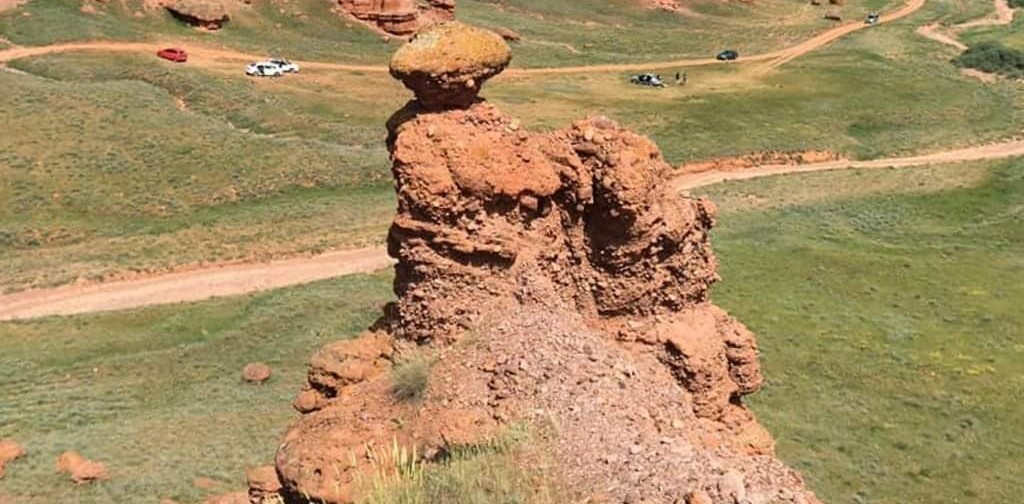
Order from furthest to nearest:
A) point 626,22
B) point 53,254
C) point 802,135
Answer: point 626,22 < point 802,135 < point 53,254

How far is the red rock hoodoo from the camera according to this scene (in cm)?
1548

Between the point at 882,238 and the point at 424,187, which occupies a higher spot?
the point at 424,187

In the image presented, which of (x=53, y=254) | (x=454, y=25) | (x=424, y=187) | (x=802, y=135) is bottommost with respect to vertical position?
(x=53, y=254)

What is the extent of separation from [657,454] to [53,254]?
152 ft

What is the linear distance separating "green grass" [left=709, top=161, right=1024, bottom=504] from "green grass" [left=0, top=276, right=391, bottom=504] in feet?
55.7

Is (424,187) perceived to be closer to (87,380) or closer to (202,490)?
(202,490)

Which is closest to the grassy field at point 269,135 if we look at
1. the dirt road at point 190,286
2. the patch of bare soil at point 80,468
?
the dirt road at point 190,286

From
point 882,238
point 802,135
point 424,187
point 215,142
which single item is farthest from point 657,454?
point 802,135

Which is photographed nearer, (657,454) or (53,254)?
(657,454)

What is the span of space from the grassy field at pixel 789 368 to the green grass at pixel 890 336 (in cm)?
9

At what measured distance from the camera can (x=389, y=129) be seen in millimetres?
19031

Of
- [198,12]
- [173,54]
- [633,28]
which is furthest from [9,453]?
[633,28]

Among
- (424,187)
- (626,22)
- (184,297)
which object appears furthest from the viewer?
(626,22)

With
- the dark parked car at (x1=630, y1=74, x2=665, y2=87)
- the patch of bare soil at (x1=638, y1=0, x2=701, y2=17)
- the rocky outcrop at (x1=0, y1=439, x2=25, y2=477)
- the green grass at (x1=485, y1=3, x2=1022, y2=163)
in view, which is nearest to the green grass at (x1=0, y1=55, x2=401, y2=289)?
the green grass at (x1=485, y1=3, x2=1022, y2=163)
